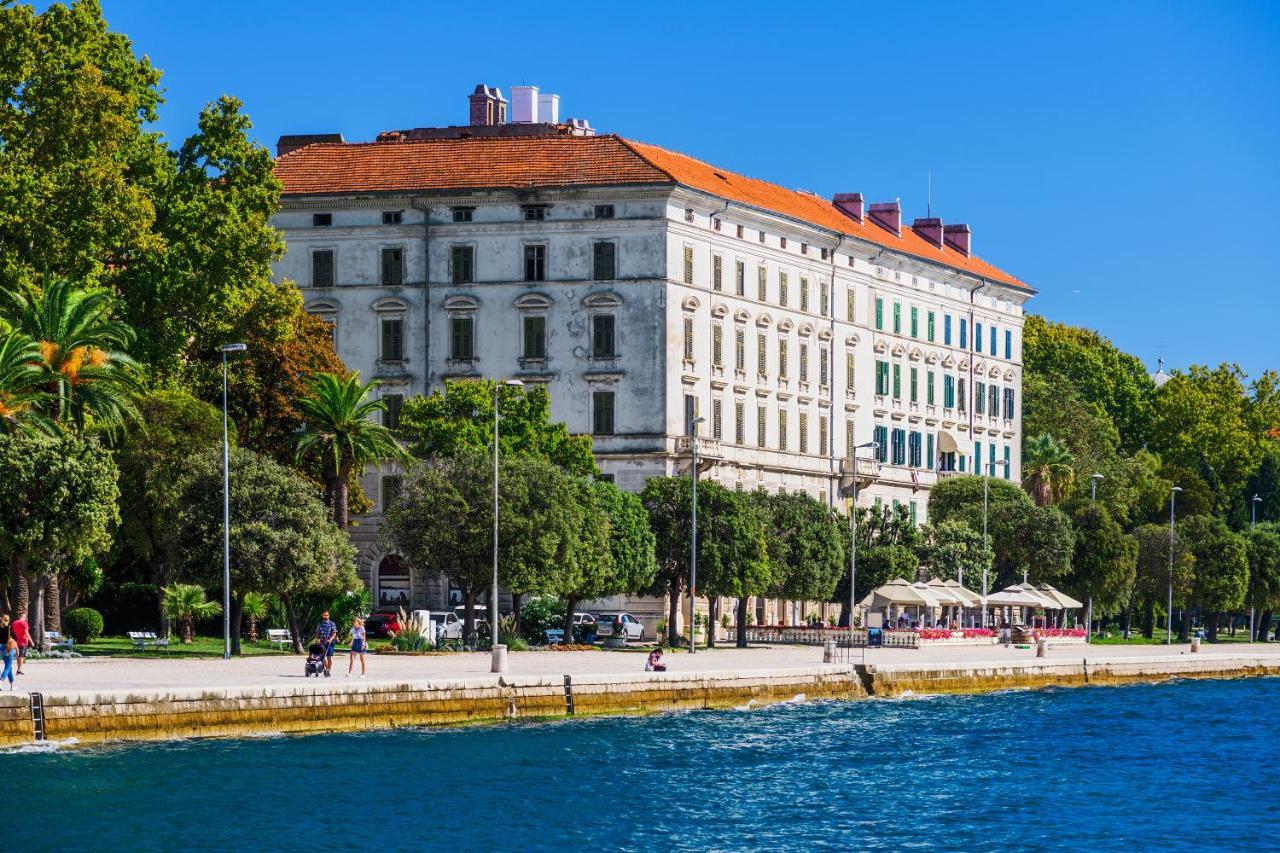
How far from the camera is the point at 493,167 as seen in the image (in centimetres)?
10656

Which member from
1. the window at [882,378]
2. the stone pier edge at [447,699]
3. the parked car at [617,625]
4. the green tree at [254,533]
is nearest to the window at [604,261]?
the parked car at [617,625]

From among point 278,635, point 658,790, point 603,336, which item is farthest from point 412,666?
point 603,336

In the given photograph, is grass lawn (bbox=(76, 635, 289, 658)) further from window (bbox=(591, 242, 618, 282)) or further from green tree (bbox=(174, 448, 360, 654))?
window (bbox=(591, 242, 618, 282))

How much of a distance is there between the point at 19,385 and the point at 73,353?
311 centimetres

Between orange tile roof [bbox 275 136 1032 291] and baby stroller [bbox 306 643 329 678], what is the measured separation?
160 feet

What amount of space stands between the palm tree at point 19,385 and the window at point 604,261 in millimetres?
40501

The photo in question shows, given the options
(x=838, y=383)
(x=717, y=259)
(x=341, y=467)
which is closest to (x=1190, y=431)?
(x=838, y=383)

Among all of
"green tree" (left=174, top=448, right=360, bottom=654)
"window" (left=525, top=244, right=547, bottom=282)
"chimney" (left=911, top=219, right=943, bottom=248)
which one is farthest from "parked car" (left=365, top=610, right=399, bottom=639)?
"chimney" (left=911, top=219, right=943, bottom=248)

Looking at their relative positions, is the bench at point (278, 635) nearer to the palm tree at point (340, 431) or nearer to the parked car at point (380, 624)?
the palm tree at point (340, 431)

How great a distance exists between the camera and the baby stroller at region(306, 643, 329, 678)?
57.4 m

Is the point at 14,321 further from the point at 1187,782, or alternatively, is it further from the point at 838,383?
the point at 838,383

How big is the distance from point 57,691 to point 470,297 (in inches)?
2300

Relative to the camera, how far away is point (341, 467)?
280ft

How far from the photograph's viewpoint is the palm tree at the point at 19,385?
64625 mm
